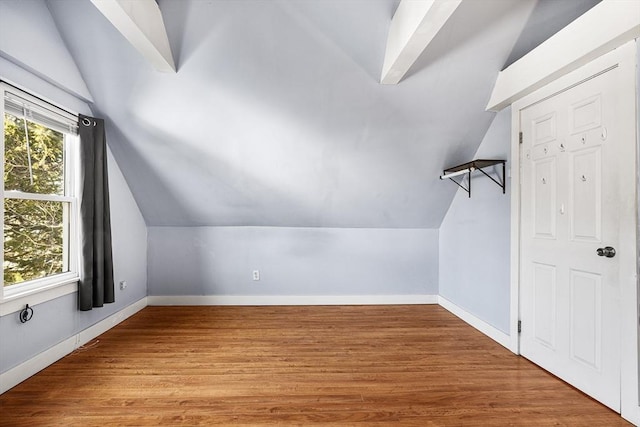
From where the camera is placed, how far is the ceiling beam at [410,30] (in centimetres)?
163

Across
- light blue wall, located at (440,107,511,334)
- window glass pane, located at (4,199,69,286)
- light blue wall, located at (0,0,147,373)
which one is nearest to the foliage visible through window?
window glass pane, located at (4,199,69,286)

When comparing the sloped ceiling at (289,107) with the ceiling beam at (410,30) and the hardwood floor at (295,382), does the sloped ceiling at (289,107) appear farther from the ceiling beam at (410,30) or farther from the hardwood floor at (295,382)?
the hardwood floor at (295,382)

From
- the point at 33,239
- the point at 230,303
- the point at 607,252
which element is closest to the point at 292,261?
the point at 230,303

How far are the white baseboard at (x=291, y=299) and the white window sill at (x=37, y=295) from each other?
55.1 inches

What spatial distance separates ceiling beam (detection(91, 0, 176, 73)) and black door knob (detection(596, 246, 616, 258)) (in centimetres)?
305

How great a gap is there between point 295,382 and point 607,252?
2082 millimetres

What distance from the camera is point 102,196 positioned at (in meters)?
2.67

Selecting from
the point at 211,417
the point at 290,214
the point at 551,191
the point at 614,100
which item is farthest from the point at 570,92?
the point at 211,417

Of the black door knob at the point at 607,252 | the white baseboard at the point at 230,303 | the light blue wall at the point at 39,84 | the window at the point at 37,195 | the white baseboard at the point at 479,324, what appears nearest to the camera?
the black door knob at the point at 607,252

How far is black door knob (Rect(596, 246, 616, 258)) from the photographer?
1785 mm

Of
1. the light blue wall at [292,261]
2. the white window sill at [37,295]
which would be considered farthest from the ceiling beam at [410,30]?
the white window sill at [37,295]

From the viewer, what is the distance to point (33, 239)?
7.50ft

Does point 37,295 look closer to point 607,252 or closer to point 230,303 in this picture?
point 230,303

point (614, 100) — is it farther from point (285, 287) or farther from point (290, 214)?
point (285, 287)
